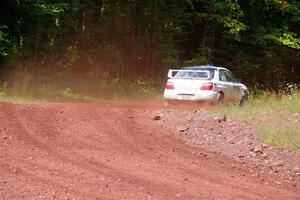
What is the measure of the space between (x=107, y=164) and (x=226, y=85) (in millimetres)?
9807

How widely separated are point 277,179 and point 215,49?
74.8ft

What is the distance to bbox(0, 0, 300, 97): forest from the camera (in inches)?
838

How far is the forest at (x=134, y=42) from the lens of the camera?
21.3 meters

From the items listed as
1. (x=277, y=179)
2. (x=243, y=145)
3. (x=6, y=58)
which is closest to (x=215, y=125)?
(x=243, y=145)

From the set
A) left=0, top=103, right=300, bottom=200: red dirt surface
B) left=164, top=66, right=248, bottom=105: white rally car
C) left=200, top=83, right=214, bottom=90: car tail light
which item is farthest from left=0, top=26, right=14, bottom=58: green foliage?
left=200, top=83, right=214, bottom=90: car tail light

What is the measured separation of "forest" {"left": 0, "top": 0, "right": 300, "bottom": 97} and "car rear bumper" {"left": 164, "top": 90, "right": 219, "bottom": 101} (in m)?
5.82

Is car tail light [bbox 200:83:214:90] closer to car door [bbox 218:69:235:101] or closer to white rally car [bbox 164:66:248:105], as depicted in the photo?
white rally car [bbox 164:66:248:105]

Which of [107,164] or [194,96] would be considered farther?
[194,96]

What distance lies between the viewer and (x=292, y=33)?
1265 inches

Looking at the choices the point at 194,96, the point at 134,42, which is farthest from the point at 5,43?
the point at 134,42

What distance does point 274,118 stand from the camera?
42.7 feet

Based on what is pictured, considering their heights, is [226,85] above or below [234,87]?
above

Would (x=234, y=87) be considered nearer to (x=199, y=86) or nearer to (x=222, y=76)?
(x=222, y=76)

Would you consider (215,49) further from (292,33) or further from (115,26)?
(115,26)
